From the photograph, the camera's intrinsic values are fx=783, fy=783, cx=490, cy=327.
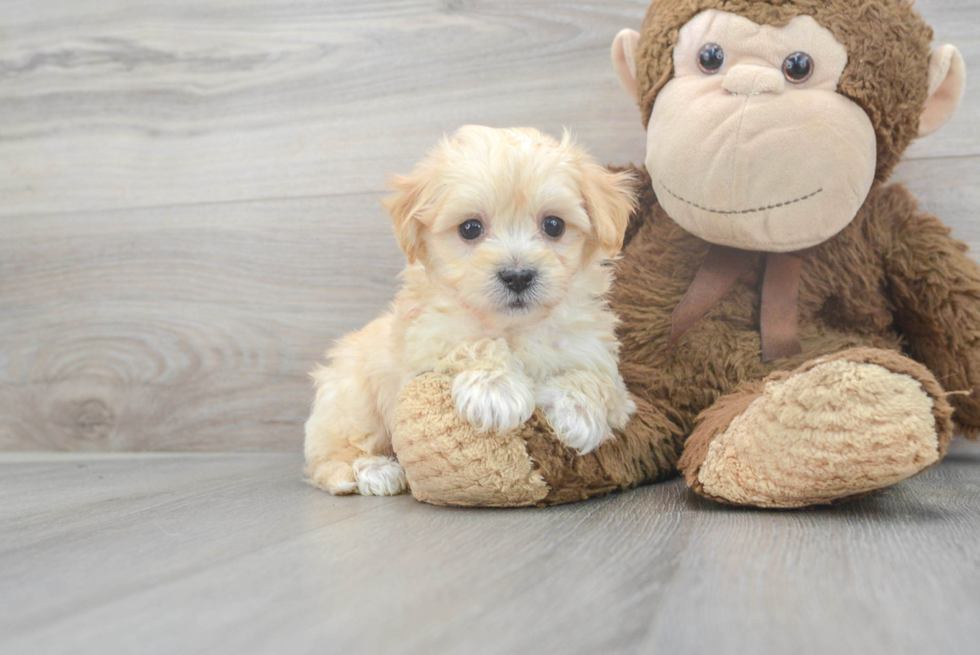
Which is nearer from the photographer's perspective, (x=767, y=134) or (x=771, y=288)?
(x=767, y=134)

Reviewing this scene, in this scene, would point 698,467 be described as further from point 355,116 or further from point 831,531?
point 355,116

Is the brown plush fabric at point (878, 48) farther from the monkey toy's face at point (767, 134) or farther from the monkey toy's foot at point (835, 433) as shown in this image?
the monkey toy's foot at point (835, 433)

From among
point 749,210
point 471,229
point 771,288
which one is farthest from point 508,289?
point 771,288

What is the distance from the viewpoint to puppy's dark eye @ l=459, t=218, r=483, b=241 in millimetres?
1181

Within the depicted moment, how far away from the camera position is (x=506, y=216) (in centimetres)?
117

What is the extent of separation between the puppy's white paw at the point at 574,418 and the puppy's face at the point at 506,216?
135 millimetres

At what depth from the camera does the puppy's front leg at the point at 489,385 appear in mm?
1112

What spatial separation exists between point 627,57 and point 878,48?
433 millimetres

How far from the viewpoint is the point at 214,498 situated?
1.37 metres

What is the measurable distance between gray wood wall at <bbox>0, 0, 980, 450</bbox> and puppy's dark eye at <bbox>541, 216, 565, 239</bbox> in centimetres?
60

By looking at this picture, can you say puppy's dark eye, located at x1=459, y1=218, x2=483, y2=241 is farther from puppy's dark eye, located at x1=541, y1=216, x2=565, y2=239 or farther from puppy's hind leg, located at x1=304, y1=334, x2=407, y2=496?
puppy's hind leg, located at x1=304, y1=334, x2=407, y2=496

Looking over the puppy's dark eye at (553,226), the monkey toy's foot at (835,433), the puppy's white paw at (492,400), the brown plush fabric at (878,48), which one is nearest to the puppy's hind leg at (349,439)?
the puppy's white paw at (492,400)

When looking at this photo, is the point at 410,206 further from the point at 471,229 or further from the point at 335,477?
the point at 335,477

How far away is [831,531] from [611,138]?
41.1 inches
